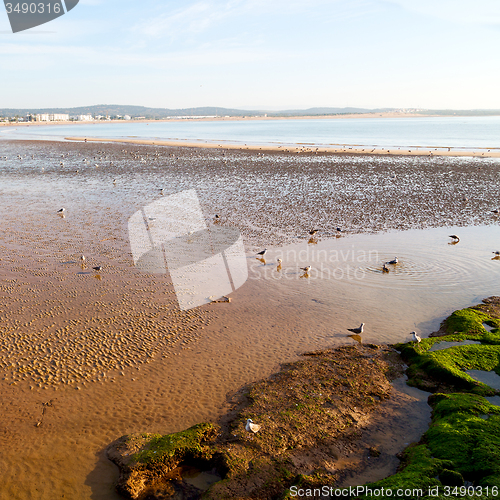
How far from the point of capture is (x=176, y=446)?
274 inches

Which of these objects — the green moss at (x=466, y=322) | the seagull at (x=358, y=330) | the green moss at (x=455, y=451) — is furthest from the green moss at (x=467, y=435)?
the green moss at (x=466, y=322)

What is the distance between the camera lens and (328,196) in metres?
29.5

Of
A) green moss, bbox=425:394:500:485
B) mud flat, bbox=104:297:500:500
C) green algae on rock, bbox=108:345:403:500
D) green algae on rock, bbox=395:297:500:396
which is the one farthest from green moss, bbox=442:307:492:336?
green moss, bbox=425:394:500:485

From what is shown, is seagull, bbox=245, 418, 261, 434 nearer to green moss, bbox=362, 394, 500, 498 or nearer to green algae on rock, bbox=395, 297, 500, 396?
green moss, bbox=362, 394, 500, 498

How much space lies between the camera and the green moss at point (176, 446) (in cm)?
679

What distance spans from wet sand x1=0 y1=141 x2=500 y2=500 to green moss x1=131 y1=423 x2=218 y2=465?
55 centimetres

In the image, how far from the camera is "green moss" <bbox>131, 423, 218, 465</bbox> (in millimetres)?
6793

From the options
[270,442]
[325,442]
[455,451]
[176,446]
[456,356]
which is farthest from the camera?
[456,356]

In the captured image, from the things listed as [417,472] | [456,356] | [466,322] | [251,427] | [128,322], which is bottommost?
[466,322]

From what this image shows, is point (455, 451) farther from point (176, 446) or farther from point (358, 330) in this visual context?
point (176, 446)

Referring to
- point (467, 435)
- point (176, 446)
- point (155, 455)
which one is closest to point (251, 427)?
point (176, 446)

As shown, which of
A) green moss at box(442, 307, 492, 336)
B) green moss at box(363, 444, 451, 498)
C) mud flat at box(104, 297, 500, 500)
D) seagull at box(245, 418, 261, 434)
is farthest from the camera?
green moss at box(442, 307, 492, 336)

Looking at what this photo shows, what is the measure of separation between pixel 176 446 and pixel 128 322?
562cm

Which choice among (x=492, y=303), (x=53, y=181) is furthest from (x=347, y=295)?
(x=53, y=181)
